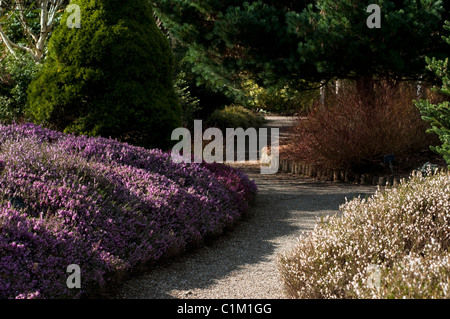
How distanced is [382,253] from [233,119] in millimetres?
12095

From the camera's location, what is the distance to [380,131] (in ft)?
27.5

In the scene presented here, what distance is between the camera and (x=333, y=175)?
879 centimetres

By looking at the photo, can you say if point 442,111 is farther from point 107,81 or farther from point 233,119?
point 233,119

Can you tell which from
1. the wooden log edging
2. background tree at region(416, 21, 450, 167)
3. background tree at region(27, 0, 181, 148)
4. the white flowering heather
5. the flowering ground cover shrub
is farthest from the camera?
the wooden log edging

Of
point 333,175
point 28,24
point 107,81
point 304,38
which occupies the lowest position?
point 333,175

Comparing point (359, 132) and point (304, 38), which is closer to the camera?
point (304, 38)

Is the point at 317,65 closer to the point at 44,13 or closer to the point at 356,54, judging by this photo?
the point at 356,54

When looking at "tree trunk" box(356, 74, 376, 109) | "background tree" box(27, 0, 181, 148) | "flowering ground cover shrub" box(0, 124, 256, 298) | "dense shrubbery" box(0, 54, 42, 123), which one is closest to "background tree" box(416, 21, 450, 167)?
"flowering ground cover shrub" box(0, 124, 256, 298)

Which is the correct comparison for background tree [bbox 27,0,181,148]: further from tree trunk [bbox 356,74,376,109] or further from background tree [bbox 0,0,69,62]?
background tree [bbox 0,0,69,62]

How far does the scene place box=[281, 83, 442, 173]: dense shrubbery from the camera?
8.40 meters

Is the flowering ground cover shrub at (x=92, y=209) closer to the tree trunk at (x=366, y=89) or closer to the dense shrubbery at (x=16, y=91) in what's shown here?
the dense shrubbery at (x=16, y=91)

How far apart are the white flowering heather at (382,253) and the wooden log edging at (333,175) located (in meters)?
3.39

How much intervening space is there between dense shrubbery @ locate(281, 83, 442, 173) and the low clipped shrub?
5267 mm

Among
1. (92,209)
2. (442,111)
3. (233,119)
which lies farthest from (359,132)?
(233,119)
